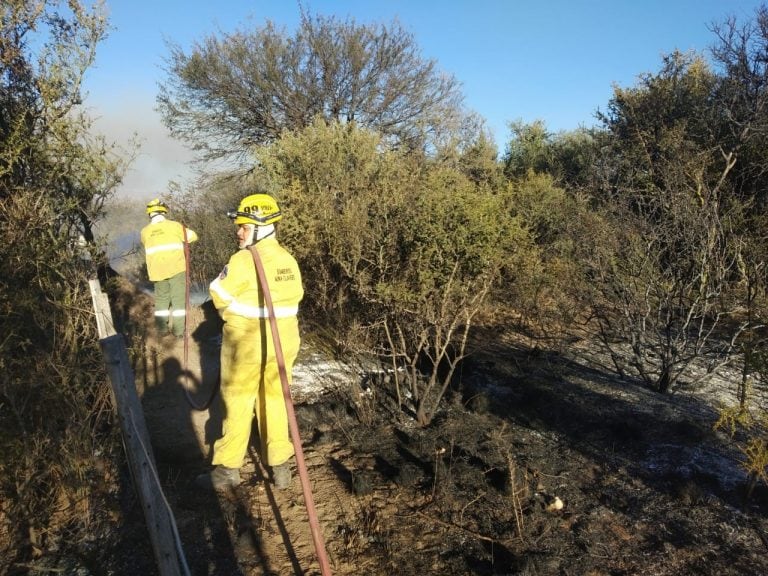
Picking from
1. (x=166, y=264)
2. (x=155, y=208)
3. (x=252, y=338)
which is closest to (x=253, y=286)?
(x=252, y=338)

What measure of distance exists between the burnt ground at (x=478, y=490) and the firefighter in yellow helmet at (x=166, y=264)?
31.9 inches

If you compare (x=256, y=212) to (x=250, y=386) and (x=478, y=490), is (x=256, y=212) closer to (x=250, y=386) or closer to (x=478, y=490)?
(x=250, y=386)

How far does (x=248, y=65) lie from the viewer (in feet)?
45.2

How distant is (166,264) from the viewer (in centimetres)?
568

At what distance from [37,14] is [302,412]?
3.97 metres

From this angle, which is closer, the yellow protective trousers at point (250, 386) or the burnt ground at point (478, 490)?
the burnt ground at point (478, 490)

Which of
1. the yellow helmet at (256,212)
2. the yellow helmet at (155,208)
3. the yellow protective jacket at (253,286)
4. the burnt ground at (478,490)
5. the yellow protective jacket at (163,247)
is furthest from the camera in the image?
the yellow helmet at (155,208)

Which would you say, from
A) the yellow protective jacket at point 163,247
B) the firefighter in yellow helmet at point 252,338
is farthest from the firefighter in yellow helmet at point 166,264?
the firefighter in yellow helmet at point 252,338

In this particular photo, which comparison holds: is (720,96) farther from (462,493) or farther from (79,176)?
(79,176)

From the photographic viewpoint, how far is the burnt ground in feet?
8.87

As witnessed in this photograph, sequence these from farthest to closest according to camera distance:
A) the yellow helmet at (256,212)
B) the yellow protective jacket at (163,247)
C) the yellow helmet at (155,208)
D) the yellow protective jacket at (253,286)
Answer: the yellow helmet at (155,208), the yellow protective jacket at (163,247), the yellow helmet at (256,212), the yellow protective jacket at (253,286)

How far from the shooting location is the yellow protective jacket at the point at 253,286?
305 cm

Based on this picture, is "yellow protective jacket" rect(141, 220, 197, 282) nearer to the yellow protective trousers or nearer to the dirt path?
the dirt path

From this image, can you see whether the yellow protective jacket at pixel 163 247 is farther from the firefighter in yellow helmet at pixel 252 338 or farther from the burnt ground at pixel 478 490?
the firefighter in yellow helmet at pixel 252 338
